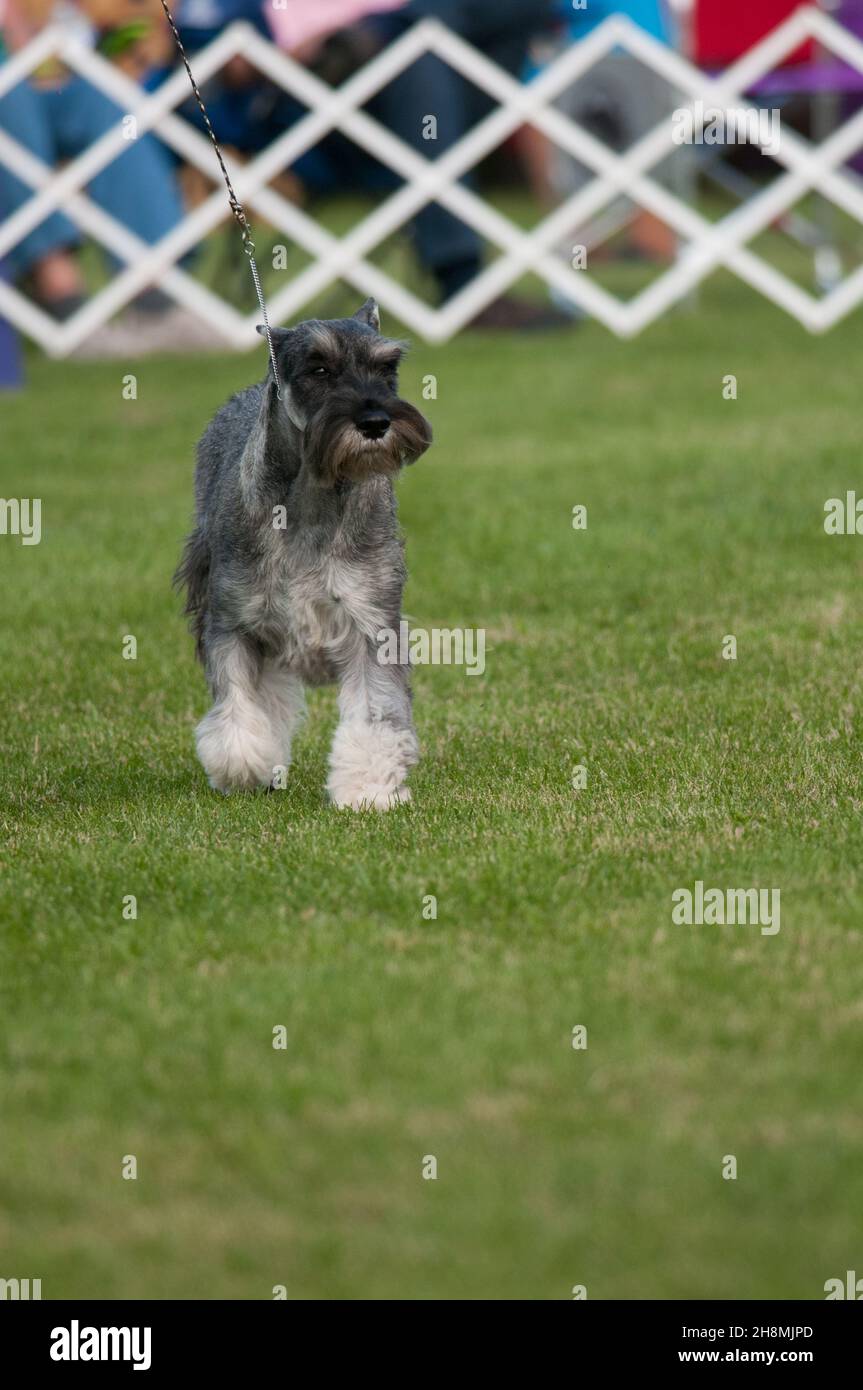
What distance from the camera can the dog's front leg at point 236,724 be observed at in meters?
5.80

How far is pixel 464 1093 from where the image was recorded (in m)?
3.93

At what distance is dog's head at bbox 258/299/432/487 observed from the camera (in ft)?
17.2

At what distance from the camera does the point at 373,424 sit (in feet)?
17.2

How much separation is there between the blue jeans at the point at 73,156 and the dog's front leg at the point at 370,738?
8.68 m

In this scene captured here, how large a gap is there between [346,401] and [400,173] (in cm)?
868

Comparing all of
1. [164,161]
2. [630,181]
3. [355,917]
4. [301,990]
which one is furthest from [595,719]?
[164,161]

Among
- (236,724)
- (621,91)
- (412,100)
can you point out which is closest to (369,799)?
(236,724)

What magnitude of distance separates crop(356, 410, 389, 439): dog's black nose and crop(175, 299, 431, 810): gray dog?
6 centimetres

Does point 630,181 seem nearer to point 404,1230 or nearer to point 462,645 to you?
point 462,645

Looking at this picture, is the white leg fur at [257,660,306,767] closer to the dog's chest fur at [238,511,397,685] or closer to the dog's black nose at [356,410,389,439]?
the dog's chest fur at [238,511,397,685]

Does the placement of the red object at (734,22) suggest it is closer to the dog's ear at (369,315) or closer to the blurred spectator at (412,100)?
the blurred spectator at (412,100)

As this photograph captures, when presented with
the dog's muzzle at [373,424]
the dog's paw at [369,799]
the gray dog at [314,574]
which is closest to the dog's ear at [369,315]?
the gray dog at [314,574]

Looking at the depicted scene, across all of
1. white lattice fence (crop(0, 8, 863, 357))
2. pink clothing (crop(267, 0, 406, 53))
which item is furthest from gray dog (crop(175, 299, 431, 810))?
pink clothing (crop(267, 0, 406, 53))

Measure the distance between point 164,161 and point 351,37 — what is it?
165cm
